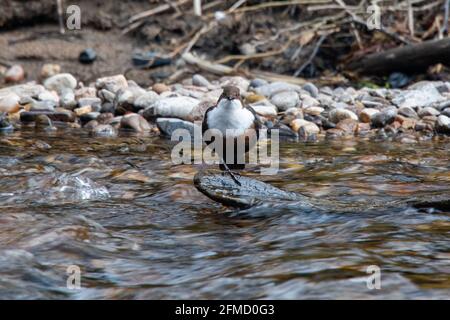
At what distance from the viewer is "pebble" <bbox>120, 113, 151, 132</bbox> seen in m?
8.02

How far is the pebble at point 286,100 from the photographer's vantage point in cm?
862

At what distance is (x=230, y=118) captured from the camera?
5.27m

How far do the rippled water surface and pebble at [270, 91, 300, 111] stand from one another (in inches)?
108

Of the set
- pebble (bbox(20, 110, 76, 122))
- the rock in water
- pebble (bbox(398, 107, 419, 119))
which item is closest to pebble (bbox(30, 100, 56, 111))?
pebble (bbox(20, 110, 76, 122))

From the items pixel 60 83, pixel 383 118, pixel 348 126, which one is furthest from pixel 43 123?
pixel 383 118

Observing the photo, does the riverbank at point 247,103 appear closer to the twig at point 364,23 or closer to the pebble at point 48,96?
the pebble at point 48,96

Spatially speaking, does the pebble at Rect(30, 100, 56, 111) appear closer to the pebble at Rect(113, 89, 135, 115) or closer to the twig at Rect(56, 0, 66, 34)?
the pebble at Rect(113, 89, 135, 115)

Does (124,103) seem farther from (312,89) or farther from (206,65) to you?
(312,89)

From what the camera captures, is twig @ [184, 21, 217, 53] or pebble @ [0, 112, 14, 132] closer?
pebble @ [0, 112, 14, 132]

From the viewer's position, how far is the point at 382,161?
19.4 feet

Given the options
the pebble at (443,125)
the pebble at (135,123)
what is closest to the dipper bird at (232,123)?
the pebble at (135,123)

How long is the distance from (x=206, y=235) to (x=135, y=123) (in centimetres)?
444
